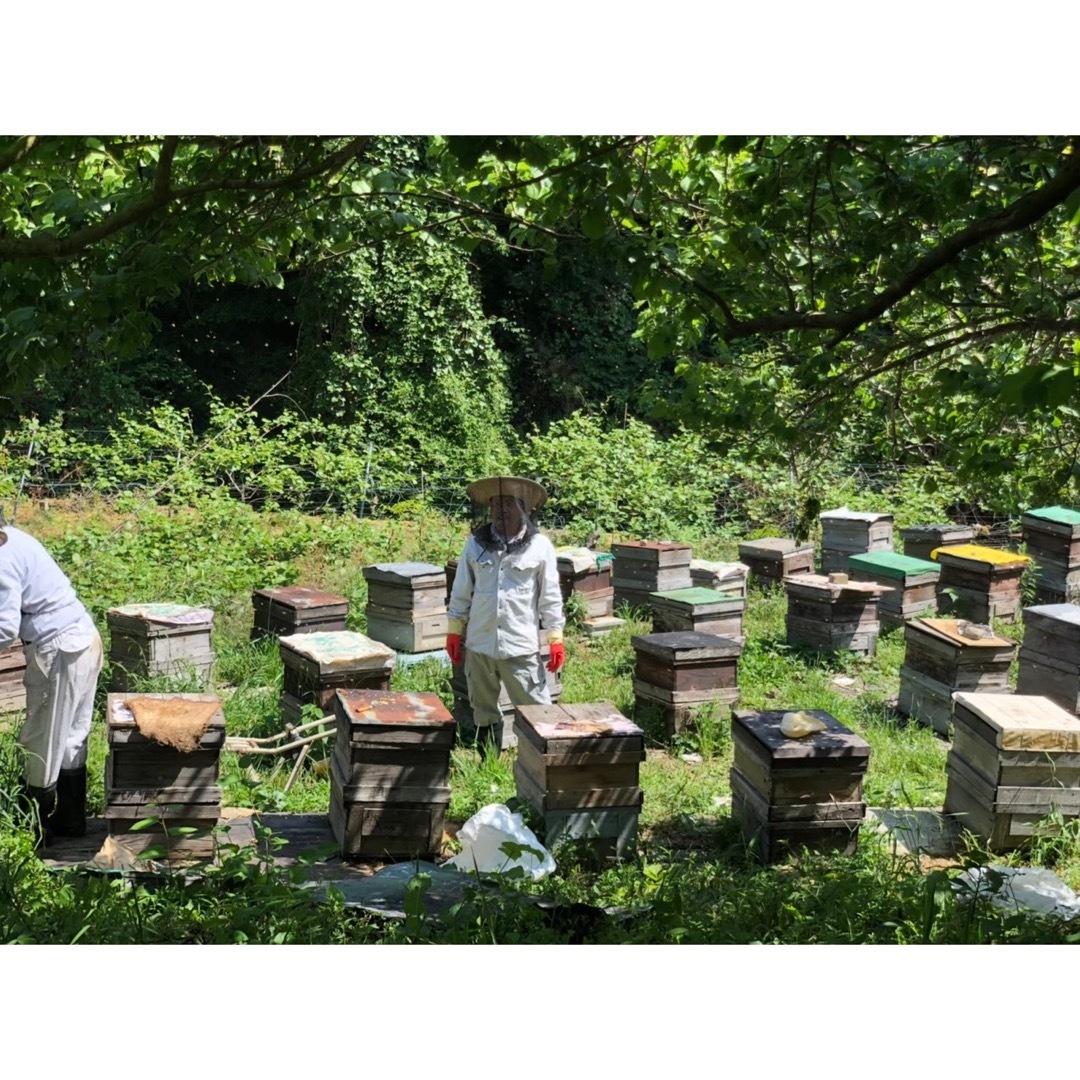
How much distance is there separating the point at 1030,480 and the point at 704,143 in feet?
8.15

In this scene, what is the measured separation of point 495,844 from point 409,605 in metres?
3.11

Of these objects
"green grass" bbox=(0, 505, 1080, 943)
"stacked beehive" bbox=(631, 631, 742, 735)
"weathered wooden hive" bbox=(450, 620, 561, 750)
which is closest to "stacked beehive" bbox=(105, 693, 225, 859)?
"green grass" bbox=(0, 505, 1080, 943)

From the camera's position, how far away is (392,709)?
4.60m

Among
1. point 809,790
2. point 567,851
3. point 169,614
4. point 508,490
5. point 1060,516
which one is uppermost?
point 508,490

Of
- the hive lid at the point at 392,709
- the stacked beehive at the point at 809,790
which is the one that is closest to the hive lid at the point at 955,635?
the stacked beehive at the point at 809,790

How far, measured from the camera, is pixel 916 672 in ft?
22.2

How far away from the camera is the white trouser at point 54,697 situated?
475 cm

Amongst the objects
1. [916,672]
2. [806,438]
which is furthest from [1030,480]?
[916,672]

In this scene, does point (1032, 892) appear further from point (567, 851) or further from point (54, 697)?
point (54, 697)

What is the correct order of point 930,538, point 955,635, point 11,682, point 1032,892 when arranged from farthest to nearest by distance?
point 930,538, point 955,635, point 11,682, point 1032,892

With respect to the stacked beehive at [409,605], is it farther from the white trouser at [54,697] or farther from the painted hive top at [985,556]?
the painted hive top at [985,556]

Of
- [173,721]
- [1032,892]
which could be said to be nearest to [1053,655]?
[1032,892]

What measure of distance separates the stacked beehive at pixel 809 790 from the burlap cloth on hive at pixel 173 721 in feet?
7.02

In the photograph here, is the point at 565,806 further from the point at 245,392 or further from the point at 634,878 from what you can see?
the point at 245,392
